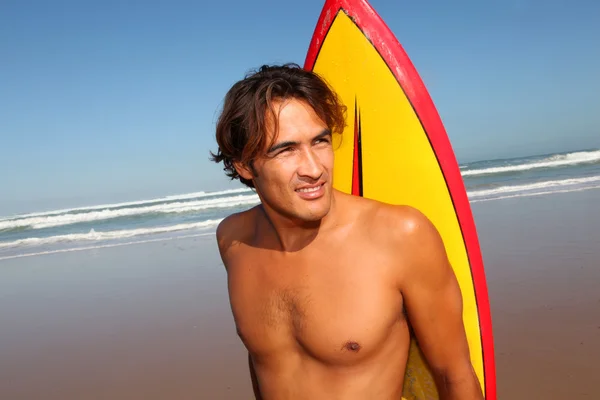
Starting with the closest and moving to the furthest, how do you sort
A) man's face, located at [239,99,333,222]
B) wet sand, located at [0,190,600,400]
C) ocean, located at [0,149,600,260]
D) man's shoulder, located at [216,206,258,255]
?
man's face, located at [239,99,333,222] → man's shoulder, located at [216,206,258,255] → wet sand, located at [0,190,600,400] → ocean, located at [0,149,600,260]

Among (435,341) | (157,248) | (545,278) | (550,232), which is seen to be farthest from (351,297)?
(157,248)

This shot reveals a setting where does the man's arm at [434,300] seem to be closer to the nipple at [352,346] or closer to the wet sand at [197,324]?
the nipple at [352,346]

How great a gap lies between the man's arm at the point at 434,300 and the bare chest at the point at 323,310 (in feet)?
0.23

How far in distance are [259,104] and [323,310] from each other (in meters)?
0.73

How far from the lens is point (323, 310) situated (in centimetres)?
155

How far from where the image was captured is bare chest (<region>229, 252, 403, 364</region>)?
150cm

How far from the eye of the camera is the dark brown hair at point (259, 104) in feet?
5.24

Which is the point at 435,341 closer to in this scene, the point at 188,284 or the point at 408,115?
the point at 408,115

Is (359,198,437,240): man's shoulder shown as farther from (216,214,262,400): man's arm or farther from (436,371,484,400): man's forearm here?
(216,214,262,400): man's arm

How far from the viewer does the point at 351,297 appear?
152 cm

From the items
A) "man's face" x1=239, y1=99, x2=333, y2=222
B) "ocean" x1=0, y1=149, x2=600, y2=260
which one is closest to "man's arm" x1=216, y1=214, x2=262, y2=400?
"man's face" x1=239, y1=99, x2=333, y2=222

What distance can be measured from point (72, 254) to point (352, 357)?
32.1 feet

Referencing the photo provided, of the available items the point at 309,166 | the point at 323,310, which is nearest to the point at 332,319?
the point at 323,310

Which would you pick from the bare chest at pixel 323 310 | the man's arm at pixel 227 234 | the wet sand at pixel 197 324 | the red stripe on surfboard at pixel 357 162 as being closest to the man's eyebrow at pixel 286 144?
the bare chest at pixel 323 310
